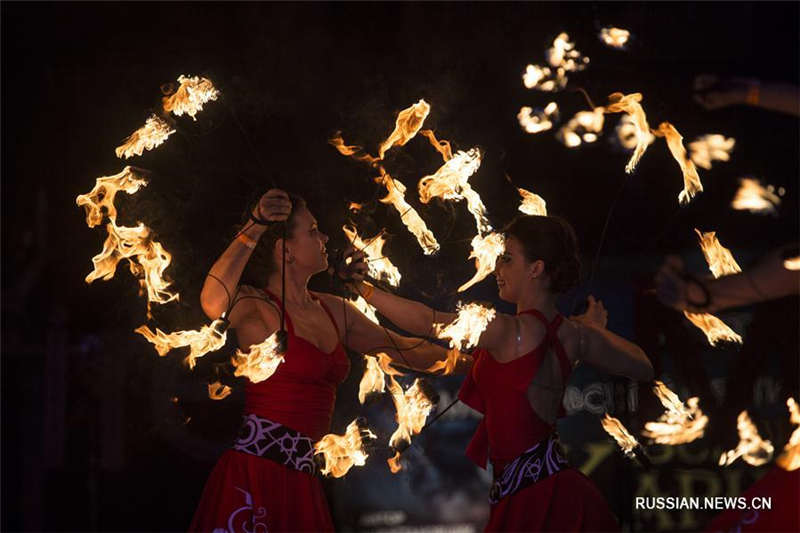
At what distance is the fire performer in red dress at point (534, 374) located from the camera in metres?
4.07

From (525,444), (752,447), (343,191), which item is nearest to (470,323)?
(525,444)

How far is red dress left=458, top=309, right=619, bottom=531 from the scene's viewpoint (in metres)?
4.02

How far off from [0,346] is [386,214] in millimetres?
4997

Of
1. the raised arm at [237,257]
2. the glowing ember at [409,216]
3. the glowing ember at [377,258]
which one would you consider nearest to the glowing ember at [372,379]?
the glowing ember at [377,258]

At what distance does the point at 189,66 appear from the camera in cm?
758

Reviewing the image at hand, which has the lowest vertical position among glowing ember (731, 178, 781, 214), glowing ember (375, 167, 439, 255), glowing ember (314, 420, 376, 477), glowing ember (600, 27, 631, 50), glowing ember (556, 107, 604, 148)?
glowing ember (314, 420, 376, 477)

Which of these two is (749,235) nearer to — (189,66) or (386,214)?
(386,214)

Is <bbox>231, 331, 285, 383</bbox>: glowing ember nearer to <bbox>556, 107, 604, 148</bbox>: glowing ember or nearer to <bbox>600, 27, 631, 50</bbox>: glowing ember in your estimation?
<bbox>556, 107, 604, 148</bbox>: glowing ember

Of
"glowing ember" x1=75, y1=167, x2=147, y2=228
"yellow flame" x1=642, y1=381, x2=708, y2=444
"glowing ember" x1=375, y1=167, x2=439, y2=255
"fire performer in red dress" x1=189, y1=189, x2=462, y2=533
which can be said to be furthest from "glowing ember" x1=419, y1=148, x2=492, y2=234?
"glowing ember" x1=75, y1=167, x2=147, y2=228

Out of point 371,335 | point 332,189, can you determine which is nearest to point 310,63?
point 332,189

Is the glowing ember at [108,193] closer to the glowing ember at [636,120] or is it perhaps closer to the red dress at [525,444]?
the red dress at [525,444]

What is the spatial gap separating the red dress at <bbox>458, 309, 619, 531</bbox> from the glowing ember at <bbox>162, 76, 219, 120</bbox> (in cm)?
163

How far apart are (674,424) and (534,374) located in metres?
0.84

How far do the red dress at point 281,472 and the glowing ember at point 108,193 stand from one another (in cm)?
81
